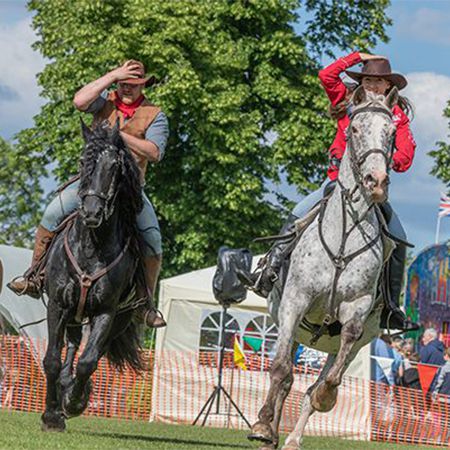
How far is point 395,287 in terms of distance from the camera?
12.8 meters

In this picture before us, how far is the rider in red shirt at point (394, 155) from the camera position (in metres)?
12.0

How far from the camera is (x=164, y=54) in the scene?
39125mm

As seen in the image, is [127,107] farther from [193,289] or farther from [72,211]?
[193,289]

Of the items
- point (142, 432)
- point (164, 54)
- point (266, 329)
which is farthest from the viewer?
point (164, 54)

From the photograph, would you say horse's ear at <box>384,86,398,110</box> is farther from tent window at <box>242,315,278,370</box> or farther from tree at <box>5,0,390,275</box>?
tree at <box>5,0,390,275</box>

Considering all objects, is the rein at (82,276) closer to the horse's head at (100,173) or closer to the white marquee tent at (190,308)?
the horse's head at (100,173)

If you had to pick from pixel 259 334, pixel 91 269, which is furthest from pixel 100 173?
pixel 259 334

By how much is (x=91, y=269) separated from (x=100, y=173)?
1002mm

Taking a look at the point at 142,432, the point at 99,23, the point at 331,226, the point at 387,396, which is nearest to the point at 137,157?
the point at 331,226

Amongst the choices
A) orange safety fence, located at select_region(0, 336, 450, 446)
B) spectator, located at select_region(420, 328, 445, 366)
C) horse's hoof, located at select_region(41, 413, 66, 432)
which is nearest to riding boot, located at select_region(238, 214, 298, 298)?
horse's hoof, located at select_region(41, 413, 66, 432)

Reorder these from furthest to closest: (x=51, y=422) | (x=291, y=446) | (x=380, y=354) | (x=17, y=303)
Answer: (x=17, y=303)
(x=380, y=354)
(x=51, y=422)
(x=291, y=446)

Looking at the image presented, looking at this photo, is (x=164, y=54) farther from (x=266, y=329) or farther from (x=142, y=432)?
(x=142, y=432)

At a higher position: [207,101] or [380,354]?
[207,101]

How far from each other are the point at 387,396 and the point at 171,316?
185 inches
